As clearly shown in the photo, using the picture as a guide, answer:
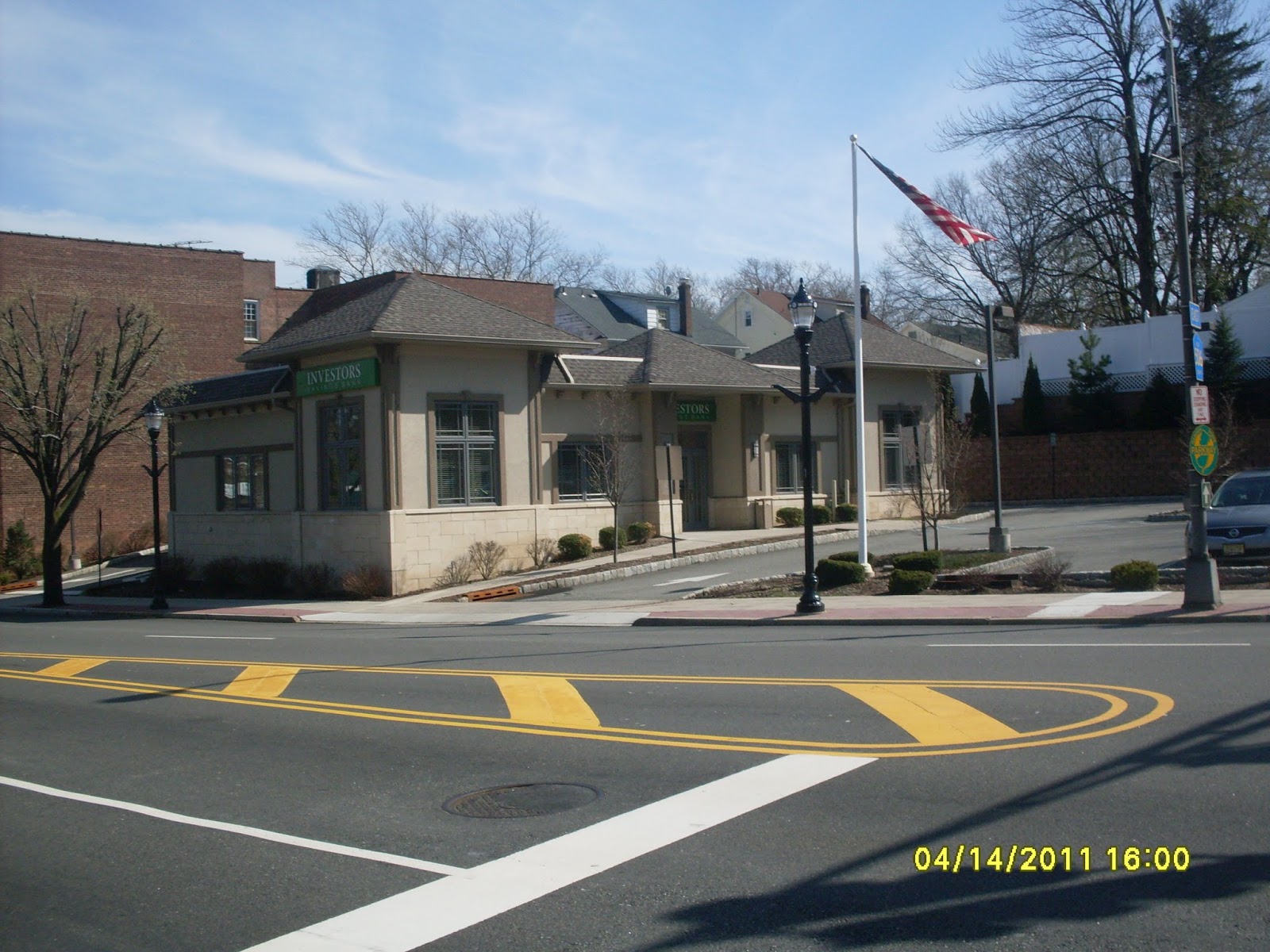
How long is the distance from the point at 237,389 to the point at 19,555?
1399cm

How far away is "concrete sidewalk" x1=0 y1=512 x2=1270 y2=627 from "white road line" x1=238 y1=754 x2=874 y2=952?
31.5 ft

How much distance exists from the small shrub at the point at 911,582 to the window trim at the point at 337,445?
45.0 ft

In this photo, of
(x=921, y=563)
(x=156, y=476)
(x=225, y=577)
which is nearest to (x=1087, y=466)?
(x=921, y=563)

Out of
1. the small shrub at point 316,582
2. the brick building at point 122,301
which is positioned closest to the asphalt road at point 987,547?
the small shrub at point 316,582

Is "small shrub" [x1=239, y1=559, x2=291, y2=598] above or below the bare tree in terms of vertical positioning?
below

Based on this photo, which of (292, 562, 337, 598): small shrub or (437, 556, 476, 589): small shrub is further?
(292, 562, 337, 598): small shrub

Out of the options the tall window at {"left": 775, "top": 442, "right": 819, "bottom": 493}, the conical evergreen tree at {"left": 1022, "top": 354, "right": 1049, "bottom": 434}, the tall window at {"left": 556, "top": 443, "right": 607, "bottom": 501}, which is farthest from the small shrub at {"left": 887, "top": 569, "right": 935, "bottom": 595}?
the conical evergreen tree at {"left": 1022, "top": 354, "right": 1049, "bottom": 434}

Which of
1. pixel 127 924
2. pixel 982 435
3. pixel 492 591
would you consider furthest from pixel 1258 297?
pixel 127 924

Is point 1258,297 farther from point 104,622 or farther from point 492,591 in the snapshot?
point 104,622

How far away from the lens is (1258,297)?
41.8 meters

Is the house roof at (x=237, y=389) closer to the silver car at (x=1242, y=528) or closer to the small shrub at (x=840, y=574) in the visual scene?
the small shrub at (x=840, y=574)

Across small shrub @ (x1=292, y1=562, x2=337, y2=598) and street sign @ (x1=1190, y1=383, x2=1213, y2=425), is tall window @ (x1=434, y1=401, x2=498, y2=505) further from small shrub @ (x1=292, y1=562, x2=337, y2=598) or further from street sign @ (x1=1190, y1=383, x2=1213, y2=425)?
street sign @ (x1=1190, y1=383, x2=1213, y2=425)

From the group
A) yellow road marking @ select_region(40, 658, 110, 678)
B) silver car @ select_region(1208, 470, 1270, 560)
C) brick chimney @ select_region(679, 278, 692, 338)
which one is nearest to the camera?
yellow road marking @ select_region(40, 658, 110, 678)
